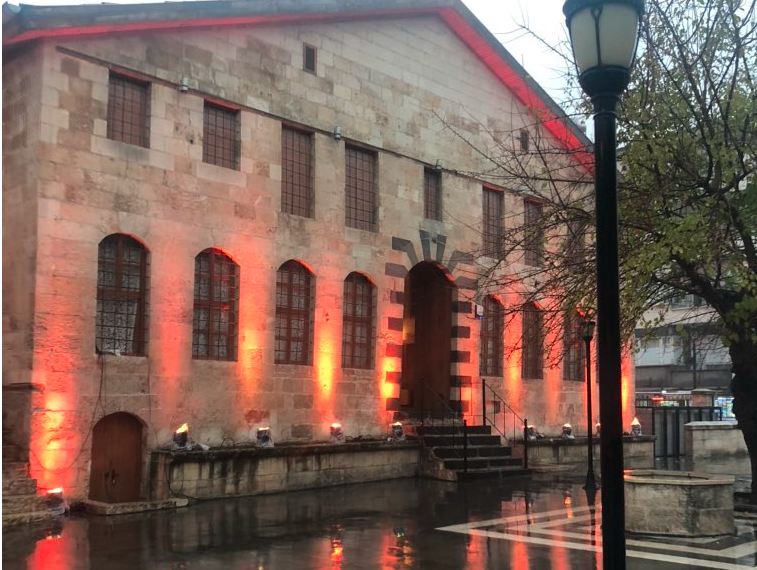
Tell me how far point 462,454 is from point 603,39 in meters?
16.7

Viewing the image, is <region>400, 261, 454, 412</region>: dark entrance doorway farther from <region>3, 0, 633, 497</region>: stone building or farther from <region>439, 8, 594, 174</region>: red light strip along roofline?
<region>439, 8, 594, 174</region>: red light strip along roofline

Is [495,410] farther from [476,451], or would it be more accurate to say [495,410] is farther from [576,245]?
[576,245]

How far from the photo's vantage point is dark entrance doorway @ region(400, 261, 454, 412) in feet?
75.2

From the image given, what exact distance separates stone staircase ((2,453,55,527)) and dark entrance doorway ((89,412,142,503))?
143 cm

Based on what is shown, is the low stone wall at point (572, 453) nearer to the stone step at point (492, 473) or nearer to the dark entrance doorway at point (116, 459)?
the stone step at point (492, 473)

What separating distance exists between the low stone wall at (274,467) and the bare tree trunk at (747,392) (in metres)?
7.71

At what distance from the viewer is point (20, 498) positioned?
13.3 metres

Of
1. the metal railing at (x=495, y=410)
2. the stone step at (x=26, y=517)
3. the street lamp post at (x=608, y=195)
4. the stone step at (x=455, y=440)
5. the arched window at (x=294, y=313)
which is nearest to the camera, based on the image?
the street lamp post at (x=608, y=195)

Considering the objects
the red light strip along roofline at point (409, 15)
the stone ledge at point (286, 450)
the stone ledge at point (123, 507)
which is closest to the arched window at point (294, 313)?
the stone ledge at point (286, 450)

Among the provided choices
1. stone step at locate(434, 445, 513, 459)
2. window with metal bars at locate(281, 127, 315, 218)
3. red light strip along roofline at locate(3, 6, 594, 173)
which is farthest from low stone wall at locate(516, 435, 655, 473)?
window with metal bars at locate(281, 127, 315, 218)

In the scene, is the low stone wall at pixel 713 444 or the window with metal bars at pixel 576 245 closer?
the window with metal bars at pixel 576 245

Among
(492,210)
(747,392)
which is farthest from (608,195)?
(492,210)

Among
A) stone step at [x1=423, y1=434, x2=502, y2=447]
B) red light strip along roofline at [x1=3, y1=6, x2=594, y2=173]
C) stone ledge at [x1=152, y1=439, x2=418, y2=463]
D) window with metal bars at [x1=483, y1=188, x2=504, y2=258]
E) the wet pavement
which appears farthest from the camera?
window with metal bars at [x1=483, y1=188, x2=504, y2=258]

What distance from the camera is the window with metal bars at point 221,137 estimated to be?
17.5m
